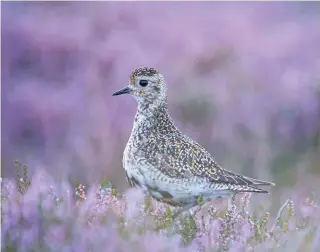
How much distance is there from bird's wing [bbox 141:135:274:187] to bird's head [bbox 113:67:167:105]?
445 millimetres

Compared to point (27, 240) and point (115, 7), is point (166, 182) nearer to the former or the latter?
point (27, 240)

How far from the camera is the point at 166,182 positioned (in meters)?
5.45

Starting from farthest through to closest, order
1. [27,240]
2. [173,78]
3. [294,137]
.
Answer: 1. [173,78]
2. [294,137]
3. [27,240]

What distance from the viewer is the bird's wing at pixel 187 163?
5.54 meters

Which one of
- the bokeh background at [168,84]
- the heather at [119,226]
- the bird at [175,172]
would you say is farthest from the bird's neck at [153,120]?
the bokeh background at [168,84]

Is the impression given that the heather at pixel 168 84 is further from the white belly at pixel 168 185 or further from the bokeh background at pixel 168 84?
the white belly at pixel 168 185

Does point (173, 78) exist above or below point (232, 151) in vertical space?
above

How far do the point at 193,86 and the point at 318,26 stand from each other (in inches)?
150

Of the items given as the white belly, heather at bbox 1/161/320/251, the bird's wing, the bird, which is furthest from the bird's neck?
heather at bbox 1/161/320/251

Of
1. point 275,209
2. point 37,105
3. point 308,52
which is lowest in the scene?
point 275,209

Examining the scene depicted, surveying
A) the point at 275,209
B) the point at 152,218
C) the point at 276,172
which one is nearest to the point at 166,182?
the point at 152,218

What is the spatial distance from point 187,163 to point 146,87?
29.8 inches

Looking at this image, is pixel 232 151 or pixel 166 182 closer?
pixel 166 182

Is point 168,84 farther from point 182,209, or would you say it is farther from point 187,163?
point 182,209
